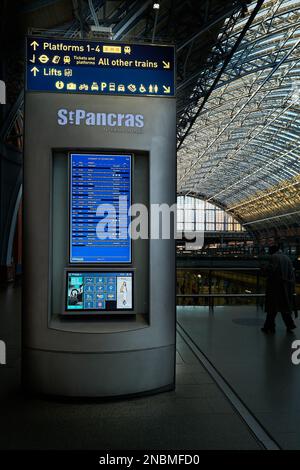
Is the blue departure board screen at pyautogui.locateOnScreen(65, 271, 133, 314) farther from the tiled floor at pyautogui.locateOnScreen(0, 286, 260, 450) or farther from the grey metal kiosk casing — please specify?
the tiled floor at pyautogui.locateOnScreen(0, 286, 260, 450)

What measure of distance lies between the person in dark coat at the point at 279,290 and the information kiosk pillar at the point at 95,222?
3778 millimetres

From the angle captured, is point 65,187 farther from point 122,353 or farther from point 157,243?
point 122,353

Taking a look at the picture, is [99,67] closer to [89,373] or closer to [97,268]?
[97,268]

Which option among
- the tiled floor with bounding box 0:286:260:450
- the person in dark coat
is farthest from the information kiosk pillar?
the person in dark coat

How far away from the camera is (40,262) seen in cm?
456

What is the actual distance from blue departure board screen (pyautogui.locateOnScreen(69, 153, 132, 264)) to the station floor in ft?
4.84

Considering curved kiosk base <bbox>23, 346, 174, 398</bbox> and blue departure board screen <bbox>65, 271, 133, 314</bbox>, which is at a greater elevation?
blue departure board screen <bbox>65, 271, 133, 314</bbox>

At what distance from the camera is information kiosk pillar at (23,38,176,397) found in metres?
4.49

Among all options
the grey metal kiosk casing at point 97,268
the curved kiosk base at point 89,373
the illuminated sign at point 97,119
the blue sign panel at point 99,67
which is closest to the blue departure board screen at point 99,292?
the grey metal kiosk casing at point 97,268

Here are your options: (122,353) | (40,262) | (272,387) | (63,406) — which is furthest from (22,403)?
(272,387)

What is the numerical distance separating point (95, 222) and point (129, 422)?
6.61 feet

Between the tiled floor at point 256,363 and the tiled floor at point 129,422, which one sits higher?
the tiled floor at point 129,422

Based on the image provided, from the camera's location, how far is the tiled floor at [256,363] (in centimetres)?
401

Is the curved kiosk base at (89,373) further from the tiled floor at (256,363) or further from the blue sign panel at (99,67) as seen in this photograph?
the blue sign panel at (99,67)
